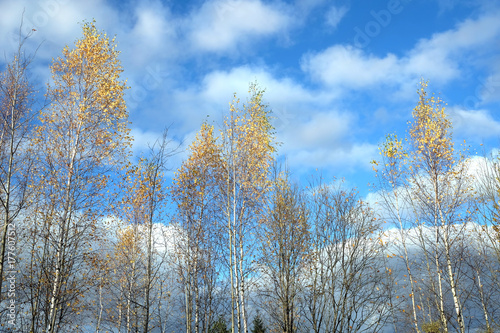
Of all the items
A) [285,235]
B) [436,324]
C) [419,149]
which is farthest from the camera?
[436,324]

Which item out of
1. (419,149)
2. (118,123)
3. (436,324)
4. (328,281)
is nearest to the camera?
(328,281)

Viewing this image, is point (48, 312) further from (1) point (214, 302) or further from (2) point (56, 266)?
(1) point (214, 302)

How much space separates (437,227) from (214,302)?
11002mm

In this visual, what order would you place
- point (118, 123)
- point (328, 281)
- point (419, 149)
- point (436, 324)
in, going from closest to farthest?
point (328, 281)
point (118, 123)
point (419, 149)
point (436, 324)

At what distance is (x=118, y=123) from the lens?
13578mm

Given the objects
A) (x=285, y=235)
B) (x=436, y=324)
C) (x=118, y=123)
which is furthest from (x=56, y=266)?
(x=436, y=324)

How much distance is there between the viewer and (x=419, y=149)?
1678 cm

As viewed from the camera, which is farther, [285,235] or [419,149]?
[419,149]

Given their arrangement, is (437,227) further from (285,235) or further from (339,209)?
(285,235)

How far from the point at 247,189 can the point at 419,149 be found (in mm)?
8761

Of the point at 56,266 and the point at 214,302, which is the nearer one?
the point at 56,266

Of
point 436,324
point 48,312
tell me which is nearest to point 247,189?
point 48,312

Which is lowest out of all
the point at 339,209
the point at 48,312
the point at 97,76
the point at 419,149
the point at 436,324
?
the point at 436,324

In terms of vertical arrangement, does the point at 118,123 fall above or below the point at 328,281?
above
